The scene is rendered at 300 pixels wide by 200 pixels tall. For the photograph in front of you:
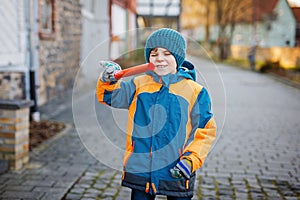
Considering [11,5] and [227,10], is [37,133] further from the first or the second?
[227,10]

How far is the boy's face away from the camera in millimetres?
2547

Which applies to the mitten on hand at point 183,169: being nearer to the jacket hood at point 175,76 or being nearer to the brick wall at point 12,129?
the jacket hood at point 175,76

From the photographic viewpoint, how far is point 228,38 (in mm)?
37906

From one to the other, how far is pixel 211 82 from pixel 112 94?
82 cm

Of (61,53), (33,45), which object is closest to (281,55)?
(61,53)

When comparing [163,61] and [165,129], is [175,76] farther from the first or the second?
[165,129]

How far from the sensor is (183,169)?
2.48 m

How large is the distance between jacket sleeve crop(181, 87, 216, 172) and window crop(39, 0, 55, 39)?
22.5 ft

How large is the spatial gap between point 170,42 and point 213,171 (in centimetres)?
280

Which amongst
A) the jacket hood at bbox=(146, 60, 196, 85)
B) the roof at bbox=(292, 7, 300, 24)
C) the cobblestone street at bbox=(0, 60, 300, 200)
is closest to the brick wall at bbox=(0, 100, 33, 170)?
the cobblestone street at bbox=(0, 60, 300, 200)

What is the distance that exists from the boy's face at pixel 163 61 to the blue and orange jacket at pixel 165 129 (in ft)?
0.15

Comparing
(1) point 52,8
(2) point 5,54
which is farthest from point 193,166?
(1) point 52,8

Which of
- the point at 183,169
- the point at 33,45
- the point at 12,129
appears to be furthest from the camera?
the point at 33,45

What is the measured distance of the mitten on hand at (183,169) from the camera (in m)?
2.48
